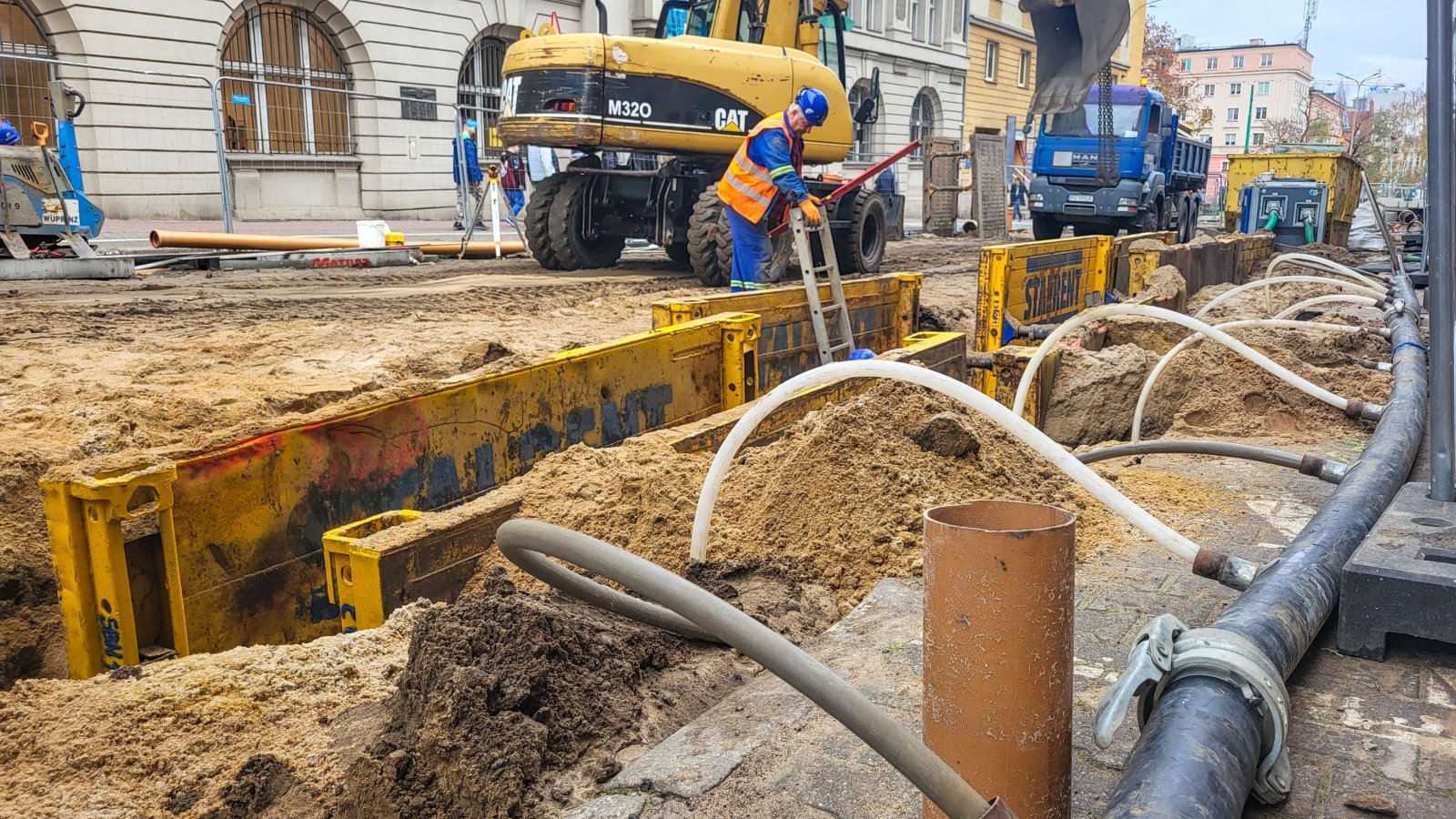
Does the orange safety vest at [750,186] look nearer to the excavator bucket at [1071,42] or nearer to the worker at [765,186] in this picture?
the worker at [765,186]

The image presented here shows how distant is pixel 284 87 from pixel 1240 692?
2005 cm

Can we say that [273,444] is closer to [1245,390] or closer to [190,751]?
[190,751]

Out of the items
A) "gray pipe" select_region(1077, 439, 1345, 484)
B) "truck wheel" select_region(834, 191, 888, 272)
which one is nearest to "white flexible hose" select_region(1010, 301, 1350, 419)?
"gray pipe" select_region(1077, 439, 1345, 484)

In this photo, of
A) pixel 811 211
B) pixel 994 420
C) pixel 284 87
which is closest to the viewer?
pixel 994 420

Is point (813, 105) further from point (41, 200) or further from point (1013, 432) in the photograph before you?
point (41, 200)

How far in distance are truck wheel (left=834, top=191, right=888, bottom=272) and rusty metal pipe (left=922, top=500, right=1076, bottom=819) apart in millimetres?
11469

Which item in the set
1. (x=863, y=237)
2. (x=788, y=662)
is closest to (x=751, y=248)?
(x=863, y=237)

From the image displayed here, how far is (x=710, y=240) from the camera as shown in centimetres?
1152

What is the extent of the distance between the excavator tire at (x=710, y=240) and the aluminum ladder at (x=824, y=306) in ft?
10.1

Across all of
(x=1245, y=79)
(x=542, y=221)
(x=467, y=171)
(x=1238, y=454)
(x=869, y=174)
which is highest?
(x=1245, y=79)

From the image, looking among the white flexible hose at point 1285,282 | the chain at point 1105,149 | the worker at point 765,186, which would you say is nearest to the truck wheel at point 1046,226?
the chain at point 1105,149

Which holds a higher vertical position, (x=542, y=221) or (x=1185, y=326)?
(x=542, y=221)

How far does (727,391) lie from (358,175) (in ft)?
56.1

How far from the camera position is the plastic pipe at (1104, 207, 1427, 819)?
1.79m
